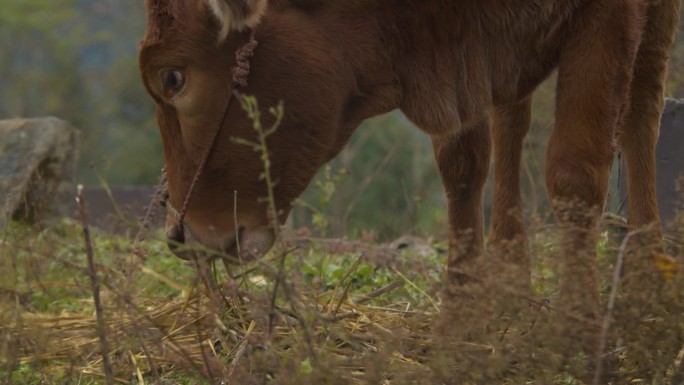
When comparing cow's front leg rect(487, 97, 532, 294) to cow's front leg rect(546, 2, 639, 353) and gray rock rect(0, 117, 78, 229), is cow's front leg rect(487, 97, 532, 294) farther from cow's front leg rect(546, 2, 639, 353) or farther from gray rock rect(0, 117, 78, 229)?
gray rock rect(0, 117, 78, 229)

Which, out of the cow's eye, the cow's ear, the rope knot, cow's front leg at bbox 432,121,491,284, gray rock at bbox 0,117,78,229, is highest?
the cow's ear

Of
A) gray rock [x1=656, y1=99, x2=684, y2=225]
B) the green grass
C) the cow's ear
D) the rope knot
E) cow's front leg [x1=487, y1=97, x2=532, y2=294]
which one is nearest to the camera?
the green grass

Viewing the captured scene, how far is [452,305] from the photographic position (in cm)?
276

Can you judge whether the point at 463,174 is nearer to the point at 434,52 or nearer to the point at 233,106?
the point at 434,52

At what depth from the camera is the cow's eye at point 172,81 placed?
138 inches

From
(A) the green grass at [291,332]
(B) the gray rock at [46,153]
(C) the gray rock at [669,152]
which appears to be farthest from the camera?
(B) the gray rock at [46,153]

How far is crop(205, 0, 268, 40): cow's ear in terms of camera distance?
329cm

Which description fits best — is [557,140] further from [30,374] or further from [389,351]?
[30,374]

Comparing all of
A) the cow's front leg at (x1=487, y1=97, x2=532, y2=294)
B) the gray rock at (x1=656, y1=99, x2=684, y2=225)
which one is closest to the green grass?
the cow's front leg at (x1=487, y1=97, x2=532, y2=294)

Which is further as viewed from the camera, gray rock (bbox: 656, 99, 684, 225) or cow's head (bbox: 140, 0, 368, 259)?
gray rock (bbox: 656, 99, 684, 225)

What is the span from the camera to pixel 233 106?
3529mm

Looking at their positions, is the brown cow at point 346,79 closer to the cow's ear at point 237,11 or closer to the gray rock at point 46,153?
the cow's ear at point 237,11

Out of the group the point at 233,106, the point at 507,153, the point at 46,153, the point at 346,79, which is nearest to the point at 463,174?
the point at 507,153

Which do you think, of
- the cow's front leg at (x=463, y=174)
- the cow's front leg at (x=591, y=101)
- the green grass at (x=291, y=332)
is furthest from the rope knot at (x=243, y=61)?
the cow's front leg at (x=463, y=174)
